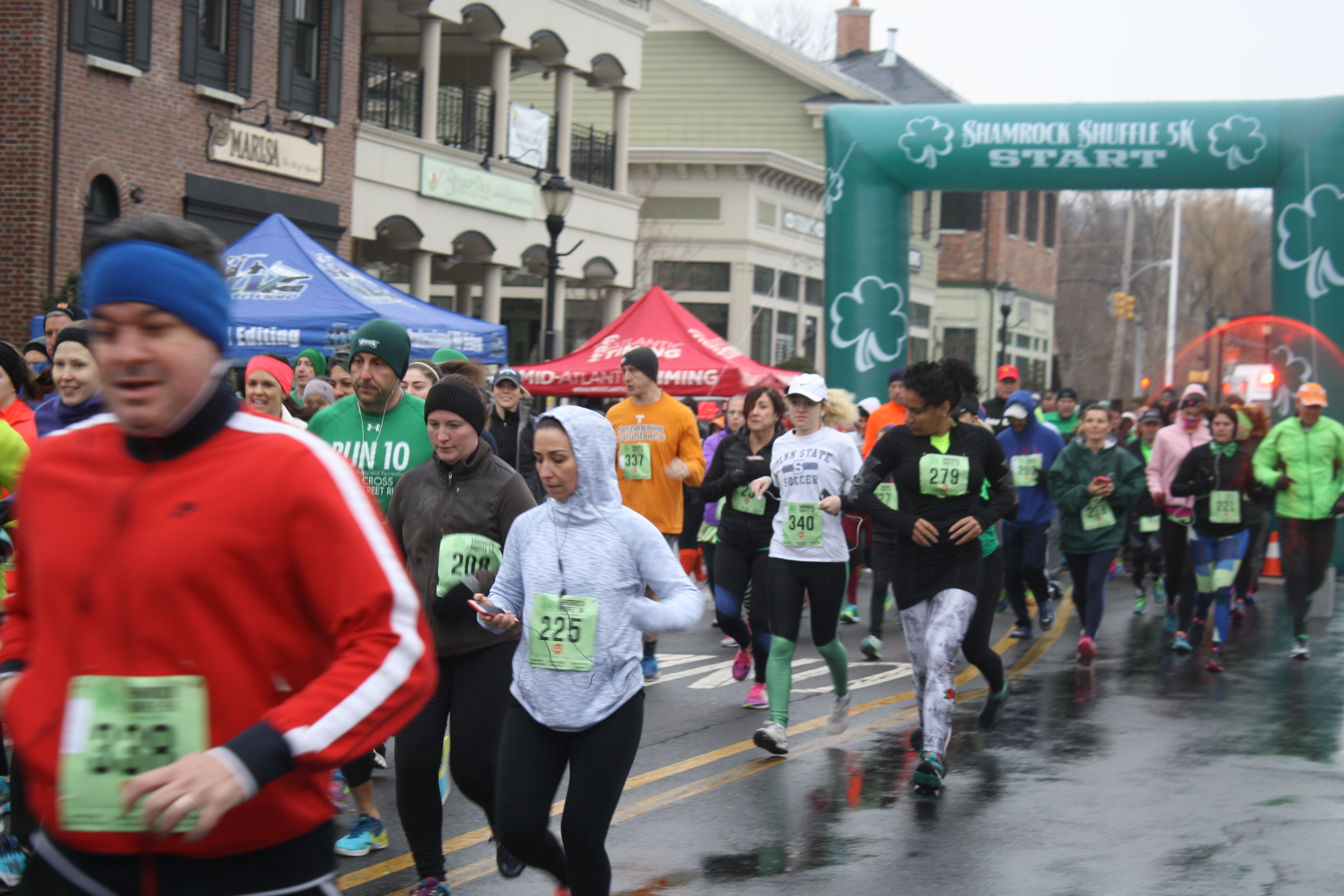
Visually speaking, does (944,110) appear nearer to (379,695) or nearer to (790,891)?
(790,891)

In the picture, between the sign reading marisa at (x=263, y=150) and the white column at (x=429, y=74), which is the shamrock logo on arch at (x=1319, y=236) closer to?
the sign reading marisa at (x=263, y=150)

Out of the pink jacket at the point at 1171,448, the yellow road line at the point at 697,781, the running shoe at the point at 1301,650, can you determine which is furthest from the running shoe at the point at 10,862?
the pink jacket at the point at 1171,448

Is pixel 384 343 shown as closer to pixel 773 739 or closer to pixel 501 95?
pixel 773 739

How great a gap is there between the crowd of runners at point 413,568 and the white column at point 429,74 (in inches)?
492

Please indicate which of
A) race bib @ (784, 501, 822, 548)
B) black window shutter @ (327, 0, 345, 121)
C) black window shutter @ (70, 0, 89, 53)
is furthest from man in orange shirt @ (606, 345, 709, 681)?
→ black window shutter @ (327, 0, 345, 121)

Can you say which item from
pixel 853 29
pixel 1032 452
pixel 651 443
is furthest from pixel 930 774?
pixel 853 29

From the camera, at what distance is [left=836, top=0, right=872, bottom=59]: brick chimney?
5041 cm

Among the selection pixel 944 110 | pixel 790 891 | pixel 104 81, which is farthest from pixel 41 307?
pixel 790 891

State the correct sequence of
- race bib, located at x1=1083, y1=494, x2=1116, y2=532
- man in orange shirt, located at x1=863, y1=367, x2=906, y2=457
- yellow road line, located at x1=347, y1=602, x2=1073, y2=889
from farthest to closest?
man in orange shirt, located at x1=863, y1=367, x2=906, y2=457 → race bib, located at x1=1083, y1=494, x2=1116, y2=532 → yellow road line, located at x1=347, y1=602, x2=1073, y2=889

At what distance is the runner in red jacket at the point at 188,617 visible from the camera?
2.29 meters

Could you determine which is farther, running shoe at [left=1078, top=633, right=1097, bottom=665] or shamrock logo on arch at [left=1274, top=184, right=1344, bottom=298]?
Answer: shamrock logo on arch at [left=1274, top=184, right=1344, bottom=298]

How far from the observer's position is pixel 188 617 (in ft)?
7.55

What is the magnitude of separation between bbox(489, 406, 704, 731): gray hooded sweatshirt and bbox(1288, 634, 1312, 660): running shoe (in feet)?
27.8

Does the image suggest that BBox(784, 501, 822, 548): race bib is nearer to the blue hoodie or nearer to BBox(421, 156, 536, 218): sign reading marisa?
the blue hoodie
